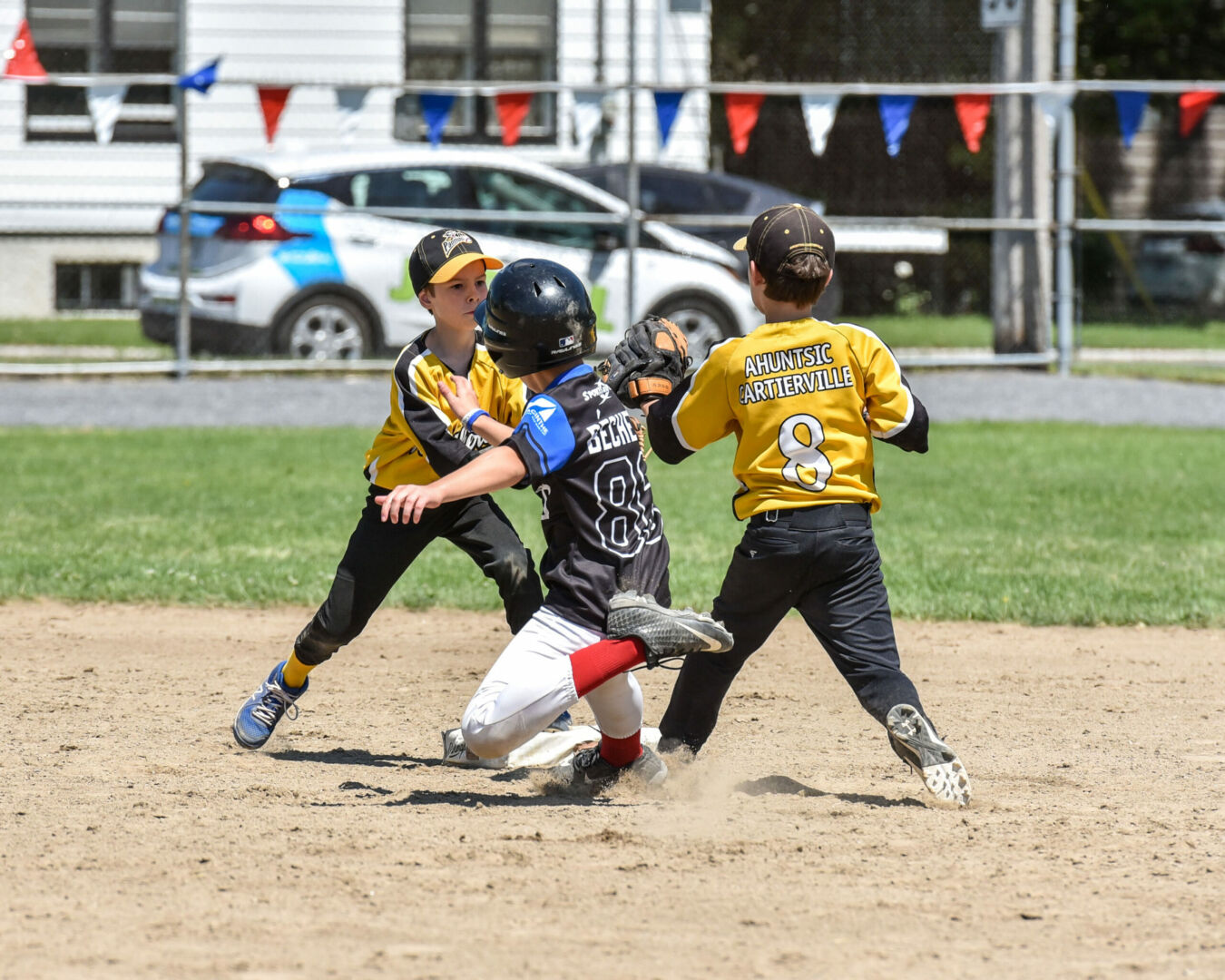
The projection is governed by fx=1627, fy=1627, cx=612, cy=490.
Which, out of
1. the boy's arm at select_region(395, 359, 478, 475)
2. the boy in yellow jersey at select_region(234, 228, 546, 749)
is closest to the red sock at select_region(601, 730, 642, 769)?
the boy in yellow jersey at select_region(234, 228, 546, 749)

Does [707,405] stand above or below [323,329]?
below

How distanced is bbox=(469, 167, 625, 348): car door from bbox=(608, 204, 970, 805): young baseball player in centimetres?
943

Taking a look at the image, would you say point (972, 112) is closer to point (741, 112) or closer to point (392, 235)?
point (741, 112)

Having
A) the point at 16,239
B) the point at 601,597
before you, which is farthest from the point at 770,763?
the point at 16,239

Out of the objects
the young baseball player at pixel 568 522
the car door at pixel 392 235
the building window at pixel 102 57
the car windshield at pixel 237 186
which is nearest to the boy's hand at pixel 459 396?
the young baseball player at pixel 568 522

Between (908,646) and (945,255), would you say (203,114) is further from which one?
(908,646)

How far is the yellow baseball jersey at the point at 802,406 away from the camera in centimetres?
420

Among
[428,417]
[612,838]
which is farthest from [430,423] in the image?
[612,838]

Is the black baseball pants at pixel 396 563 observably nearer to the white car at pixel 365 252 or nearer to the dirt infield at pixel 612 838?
the dirt infield at pixel 612 838

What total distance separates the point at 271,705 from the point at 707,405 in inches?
66.7

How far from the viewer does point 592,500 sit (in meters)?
4.08

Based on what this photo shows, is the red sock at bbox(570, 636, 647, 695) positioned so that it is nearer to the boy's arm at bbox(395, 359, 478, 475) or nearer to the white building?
the boy's arm at bbox(395, 359, 478, 475)

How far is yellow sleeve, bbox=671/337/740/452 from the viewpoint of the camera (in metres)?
4.25

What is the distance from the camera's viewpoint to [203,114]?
58.0 ft
